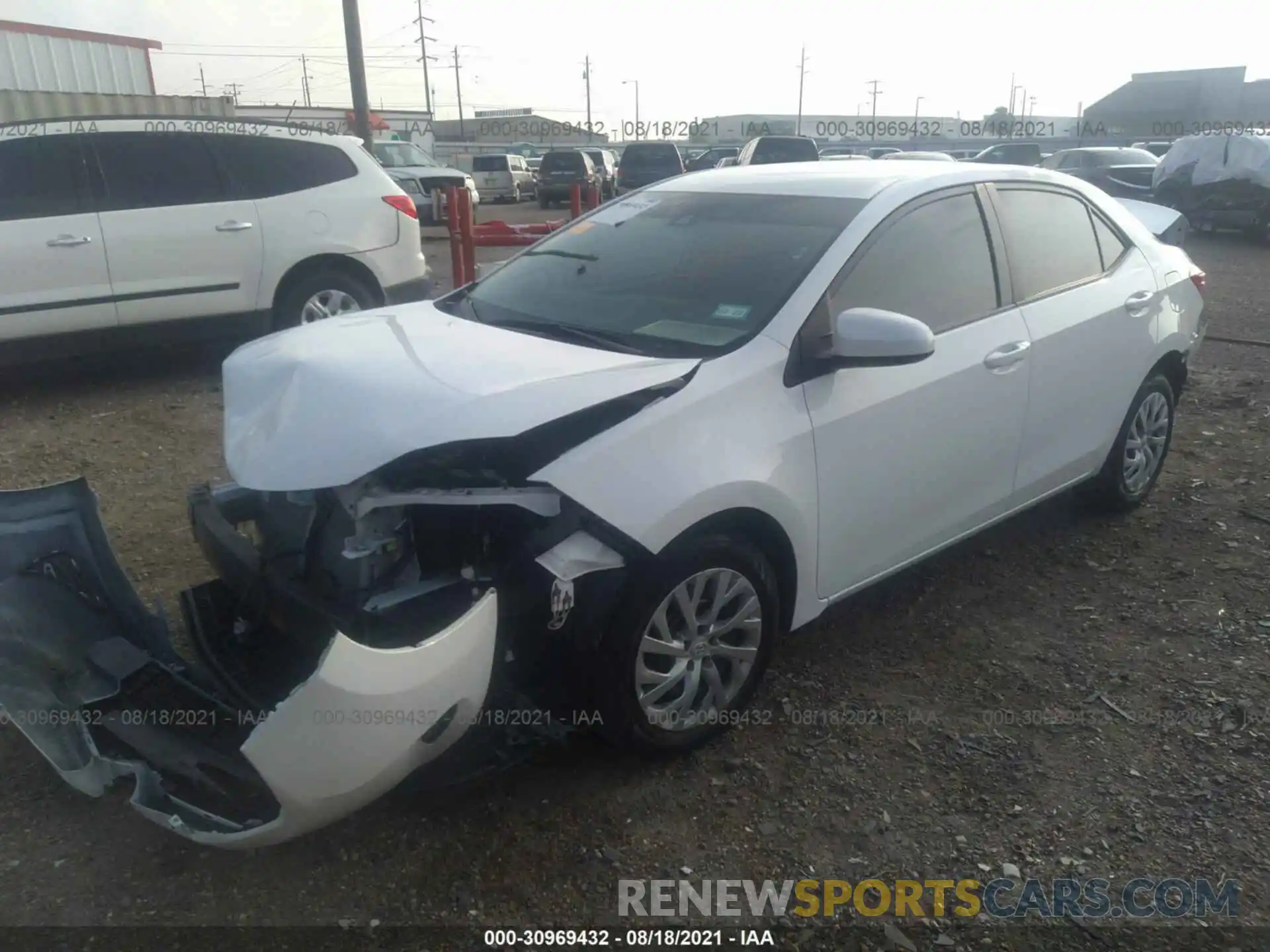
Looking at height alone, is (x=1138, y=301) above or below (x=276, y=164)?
below

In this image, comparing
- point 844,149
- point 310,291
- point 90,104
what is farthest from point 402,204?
point 844,149

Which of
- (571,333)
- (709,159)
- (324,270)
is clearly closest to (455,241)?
(324,270)

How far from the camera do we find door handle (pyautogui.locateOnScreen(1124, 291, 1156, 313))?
4188 millimetres

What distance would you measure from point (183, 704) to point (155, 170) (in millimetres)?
5029

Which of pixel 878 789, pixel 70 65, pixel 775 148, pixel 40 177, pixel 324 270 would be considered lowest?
Result: pixel 878 789

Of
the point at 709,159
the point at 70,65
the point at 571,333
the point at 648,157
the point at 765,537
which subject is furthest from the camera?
the point at 709,159

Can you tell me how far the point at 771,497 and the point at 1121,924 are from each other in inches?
54.1

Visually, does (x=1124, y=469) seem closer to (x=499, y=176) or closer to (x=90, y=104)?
(x=90, y=104)

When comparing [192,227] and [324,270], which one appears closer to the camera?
[192,227]

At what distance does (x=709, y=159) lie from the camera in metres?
30.0

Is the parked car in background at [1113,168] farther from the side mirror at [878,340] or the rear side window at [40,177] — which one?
the side mirror at [878,340]

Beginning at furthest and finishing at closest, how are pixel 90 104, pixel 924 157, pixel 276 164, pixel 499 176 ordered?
pixel 499 176 < pixel 90 104 < pixel 924 157 < pixel 276 164

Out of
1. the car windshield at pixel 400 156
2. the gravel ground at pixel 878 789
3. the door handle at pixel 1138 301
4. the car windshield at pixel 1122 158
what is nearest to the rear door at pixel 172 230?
the gravel ground at pixel 878 789

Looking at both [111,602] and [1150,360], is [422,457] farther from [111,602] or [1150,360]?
[1150,360]
